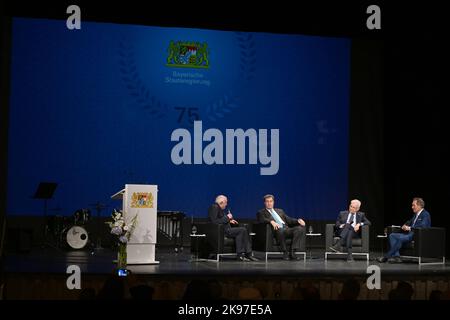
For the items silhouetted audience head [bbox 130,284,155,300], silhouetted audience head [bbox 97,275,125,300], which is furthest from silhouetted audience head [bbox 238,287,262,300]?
silhouetted audience head [bbox 97,275,125,300]

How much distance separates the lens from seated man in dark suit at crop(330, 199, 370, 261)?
9117mm

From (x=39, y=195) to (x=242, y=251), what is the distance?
3439 mm

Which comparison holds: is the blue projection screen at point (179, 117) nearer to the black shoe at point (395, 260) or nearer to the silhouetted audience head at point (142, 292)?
the black shoe at point (395, 260)

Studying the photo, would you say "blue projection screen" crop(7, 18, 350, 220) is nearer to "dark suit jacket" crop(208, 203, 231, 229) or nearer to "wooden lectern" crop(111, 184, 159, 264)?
"dark suit jacket" crop(208, 203, 231, 229)

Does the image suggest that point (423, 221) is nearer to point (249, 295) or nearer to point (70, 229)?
point (70, 229)

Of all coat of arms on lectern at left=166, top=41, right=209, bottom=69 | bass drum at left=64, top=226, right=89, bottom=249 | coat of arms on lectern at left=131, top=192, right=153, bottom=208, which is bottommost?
bass drum at left=64, top=226, right=89, bottom=249

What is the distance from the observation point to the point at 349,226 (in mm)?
9156

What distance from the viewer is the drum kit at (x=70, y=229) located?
10430 millimetres

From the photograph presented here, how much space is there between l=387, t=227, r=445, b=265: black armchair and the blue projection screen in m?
3.01

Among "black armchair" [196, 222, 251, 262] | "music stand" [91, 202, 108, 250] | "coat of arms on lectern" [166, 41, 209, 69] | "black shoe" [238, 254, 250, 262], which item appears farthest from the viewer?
"coat of arms on lectern" [166, 41, 209, 69]

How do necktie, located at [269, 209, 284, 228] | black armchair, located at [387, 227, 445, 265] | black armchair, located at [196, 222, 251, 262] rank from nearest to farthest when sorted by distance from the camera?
black armchair, located at [196, 222, 251, 262], black armchair, located at [387, 227, 445, 265], necktie, located at [269, 209, 284, 228]

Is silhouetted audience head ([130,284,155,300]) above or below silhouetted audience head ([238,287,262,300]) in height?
above

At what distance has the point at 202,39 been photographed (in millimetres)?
11391

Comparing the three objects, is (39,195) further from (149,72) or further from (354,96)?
(354,96)
